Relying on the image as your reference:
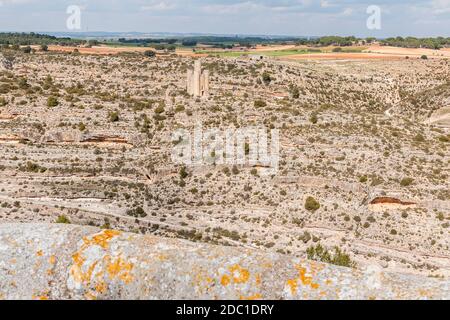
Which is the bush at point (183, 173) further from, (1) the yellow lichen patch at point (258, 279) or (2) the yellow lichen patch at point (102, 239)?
(1) the yellow lichen patch at point (258, 279)

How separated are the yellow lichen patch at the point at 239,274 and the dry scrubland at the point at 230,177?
1683 centimetres

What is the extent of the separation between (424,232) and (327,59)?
74.2 metres

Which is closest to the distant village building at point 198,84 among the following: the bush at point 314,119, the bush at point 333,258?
the bush at point 314,119

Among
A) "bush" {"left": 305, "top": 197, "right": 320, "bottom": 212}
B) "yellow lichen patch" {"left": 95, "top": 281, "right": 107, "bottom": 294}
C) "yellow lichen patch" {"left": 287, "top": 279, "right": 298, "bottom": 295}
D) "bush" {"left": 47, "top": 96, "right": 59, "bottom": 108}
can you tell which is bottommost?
"bush" {"left": 305, "top": 197, "right": 320, "bottom": 212}

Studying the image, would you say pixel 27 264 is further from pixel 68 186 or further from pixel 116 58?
pixel 116 58

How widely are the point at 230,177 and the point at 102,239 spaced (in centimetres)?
3016

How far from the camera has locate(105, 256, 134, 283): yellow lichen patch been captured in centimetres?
494

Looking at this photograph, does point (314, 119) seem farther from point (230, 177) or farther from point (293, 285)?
point (293, 285)

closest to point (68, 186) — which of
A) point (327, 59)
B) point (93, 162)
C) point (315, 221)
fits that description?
point (93, 162)

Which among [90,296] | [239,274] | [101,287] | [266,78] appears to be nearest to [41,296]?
[90,296]

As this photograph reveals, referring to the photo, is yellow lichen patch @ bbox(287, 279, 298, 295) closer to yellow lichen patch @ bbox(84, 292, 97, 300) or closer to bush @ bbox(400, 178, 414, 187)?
yellow lichen patch @ bbox(84, 292, 97, 300)

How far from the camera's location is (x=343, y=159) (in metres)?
34.3

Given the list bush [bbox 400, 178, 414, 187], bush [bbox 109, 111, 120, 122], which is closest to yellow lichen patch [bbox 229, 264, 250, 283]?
bush [bbox 400, 178, 414, 187]

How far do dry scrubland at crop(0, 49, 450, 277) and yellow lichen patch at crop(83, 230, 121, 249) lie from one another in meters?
16.8
